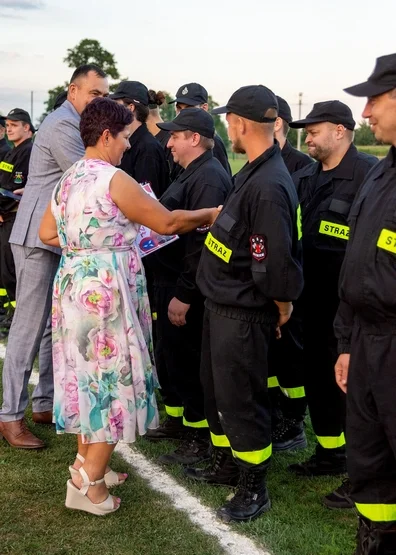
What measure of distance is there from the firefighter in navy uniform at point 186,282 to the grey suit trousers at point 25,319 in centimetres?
74

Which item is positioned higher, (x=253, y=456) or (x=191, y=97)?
(x=191, y=97)

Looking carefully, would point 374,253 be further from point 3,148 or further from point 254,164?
point 3,148

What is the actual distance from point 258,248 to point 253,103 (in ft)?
2.51

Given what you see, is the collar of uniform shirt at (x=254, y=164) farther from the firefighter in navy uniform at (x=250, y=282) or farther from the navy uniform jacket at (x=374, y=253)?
the navy uniform jacket at (x=374, y=253)

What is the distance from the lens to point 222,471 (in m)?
4.28

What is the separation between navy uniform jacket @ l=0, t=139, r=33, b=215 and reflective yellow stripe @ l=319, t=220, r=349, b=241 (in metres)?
4.78

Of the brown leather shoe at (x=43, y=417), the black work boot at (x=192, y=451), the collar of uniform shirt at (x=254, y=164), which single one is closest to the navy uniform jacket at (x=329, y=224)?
the collar of uniform shirt at (x=254, y=164)

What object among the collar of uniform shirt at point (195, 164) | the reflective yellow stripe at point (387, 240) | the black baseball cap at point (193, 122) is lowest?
the reflective yellow stripe at point (387, 240)

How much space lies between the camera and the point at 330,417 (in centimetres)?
434

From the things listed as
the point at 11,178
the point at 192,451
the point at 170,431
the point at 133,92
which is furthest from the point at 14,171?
the point at 192,451

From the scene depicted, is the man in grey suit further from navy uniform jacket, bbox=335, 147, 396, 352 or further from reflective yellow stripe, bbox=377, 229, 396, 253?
reflective yellow stripe, bbox=377, 229, 396, 253

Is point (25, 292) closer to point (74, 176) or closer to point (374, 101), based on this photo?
point (74, 176)

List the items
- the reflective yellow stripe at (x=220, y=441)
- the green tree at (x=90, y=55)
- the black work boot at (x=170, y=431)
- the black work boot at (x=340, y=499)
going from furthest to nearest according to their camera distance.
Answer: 1. the green tree at (x=90, y=55)
2. the black work boot at (x=170, y=431)
3. the reflective yellow stripe at (x=220, y=441)
4. the black work boot at (x=340, y=499)

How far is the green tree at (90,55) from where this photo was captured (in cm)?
6381
